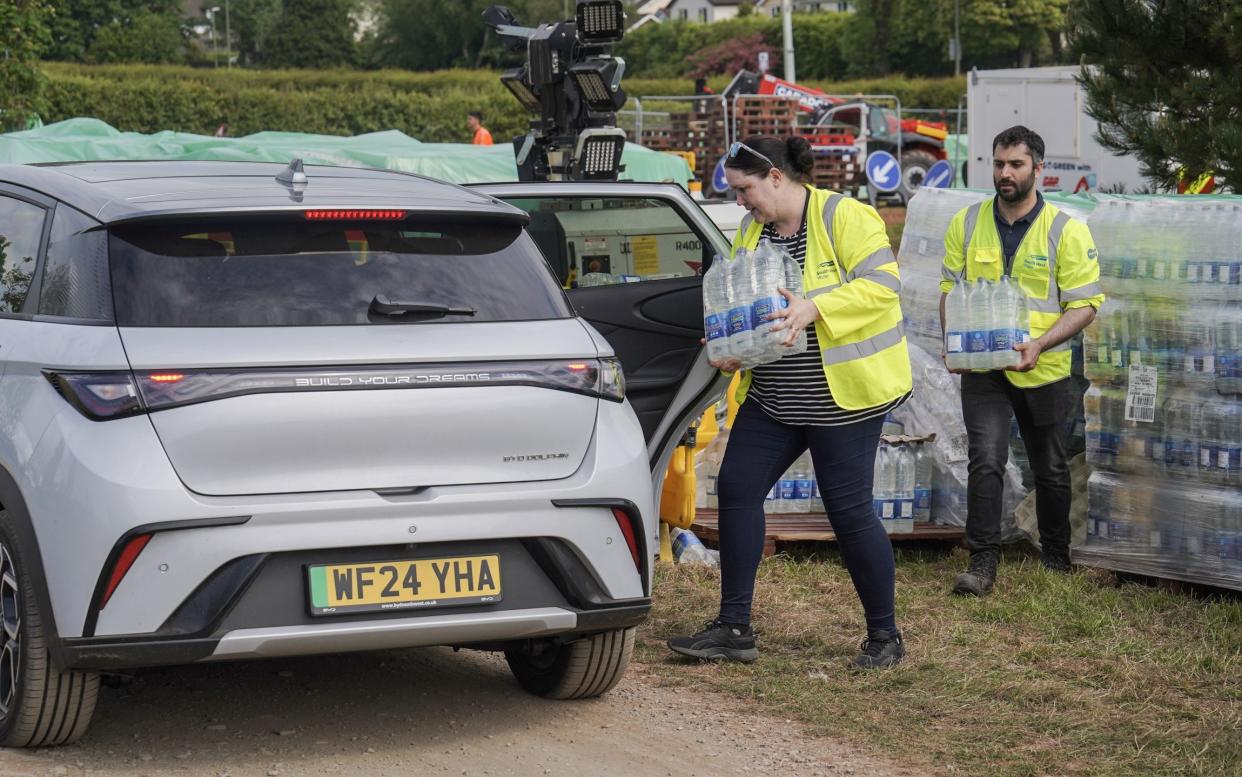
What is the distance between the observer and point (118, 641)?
13.5 ft

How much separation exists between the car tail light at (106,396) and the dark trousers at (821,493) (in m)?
2.28

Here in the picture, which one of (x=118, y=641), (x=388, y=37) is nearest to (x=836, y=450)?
(x=118, y=641)

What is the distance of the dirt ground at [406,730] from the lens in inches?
178

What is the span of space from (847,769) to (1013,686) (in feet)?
3.36

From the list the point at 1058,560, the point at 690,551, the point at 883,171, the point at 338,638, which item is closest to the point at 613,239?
the point at 690,551

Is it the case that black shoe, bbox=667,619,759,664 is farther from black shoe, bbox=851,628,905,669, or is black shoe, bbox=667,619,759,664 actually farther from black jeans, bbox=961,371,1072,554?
black jeans, bbox=961,371,1072,554

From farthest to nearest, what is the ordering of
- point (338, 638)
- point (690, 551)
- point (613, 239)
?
point (690, 551), point (613, 239), point (338, 638)

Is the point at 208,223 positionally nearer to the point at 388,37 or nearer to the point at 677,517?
the point at 677,517

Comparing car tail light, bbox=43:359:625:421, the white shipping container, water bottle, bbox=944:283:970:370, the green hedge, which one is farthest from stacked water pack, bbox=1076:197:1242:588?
the green hedge

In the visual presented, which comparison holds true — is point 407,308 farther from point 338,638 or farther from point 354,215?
point 338,638

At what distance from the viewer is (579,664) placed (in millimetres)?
5059

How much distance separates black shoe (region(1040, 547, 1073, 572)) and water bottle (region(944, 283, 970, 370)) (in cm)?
101

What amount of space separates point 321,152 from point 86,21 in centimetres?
7652

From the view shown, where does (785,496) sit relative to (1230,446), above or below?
below
